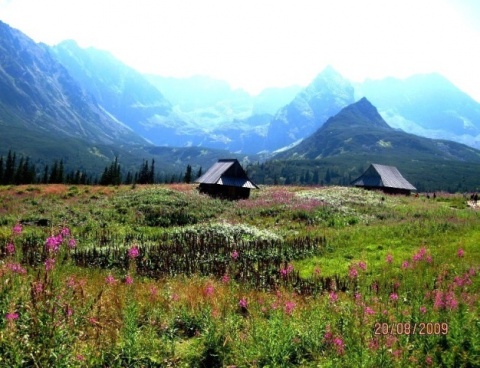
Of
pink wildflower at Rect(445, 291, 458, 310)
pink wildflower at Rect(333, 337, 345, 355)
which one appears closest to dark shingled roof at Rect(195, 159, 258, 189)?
pink wildflower at Rect(445, 291, 458, 310)

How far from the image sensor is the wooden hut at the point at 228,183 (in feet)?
176

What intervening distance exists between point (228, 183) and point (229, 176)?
2115mm

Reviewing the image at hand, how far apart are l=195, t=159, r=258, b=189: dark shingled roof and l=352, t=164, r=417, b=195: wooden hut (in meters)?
24.7

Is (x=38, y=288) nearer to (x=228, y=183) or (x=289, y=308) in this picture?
(x=289, y=308)

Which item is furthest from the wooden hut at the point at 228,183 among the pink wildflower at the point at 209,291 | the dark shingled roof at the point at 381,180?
the pink wildflower at the point at 209,291

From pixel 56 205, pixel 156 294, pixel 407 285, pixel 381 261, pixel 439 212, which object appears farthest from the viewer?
pixel 56 205

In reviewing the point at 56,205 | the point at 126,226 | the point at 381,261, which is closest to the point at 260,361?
the point at 381,261

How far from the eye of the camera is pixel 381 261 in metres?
18.6

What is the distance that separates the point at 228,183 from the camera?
2095 inches

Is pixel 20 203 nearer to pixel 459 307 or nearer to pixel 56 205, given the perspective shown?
pixel 56 205

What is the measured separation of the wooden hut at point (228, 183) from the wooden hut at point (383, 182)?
24927mm

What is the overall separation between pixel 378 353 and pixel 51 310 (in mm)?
5121
